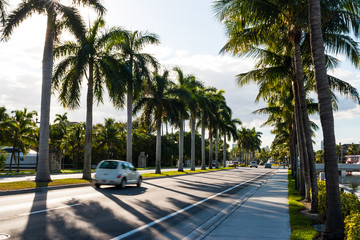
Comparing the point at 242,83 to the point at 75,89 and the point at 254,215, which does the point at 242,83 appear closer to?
the point at 254,215

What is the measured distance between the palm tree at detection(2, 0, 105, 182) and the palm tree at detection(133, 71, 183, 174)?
14502 mm

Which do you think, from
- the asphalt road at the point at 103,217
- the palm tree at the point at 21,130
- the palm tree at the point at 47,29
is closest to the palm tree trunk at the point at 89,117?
the palm tree at the point at 47,29

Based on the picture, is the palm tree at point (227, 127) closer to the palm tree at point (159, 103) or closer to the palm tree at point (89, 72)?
the palm tree at point (159, 103)

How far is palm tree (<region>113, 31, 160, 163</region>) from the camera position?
25606mm

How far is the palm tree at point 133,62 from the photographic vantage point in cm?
2561

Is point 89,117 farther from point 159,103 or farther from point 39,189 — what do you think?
point 159,103

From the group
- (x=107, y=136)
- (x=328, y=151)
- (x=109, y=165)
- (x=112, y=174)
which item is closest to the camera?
(x=328, y=151)

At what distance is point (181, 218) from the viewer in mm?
9641

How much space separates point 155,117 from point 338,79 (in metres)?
21.8

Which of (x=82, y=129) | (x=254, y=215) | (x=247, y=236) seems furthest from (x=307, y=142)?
(x=82, y=129)

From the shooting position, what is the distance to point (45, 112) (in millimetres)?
18625

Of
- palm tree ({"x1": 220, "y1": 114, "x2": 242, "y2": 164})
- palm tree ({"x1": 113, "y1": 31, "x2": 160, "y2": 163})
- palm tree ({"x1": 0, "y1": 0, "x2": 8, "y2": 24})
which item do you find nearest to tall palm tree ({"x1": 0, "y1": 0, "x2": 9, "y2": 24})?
palm tree ({"x1": 0, "y1": 0, "x2": 8, "y2": 24})

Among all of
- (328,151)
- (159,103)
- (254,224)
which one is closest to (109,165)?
(254,224)

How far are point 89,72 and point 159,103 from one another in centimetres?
1199
